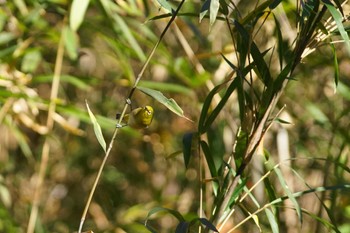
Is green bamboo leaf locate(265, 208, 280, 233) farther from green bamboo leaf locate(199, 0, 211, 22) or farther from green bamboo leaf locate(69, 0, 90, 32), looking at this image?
green bamboo leaf locate(69, 0, 90, 32)

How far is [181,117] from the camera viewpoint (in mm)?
2066

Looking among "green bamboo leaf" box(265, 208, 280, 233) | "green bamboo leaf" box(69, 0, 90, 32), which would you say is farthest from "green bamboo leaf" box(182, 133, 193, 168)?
"green bamboo leaf" box(69, 0, 90, 32)

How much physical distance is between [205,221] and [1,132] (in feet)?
6.36

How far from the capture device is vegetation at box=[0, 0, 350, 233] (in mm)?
1141

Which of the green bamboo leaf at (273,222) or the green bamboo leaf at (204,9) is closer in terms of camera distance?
the green bamboo leaf at (204,9)

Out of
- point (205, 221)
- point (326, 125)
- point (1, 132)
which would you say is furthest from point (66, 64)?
point (205, 221)

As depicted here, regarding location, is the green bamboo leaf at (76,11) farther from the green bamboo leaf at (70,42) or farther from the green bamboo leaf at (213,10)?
the green bamboo leaf at (213,10)

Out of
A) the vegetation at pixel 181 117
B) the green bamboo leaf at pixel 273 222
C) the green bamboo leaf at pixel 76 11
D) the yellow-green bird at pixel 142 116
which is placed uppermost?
the yellow-green bird at pixel 142 116

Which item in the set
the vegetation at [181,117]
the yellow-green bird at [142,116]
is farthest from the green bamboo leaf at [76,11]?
the yellow-green bird at [142,116]

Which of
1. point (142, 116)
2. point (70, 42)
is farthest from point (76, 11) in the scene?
point (142, 116)

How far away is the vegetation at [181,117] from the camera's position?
1141mm

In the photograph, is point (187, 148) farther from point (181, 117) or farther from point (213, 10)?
point (181, 117)

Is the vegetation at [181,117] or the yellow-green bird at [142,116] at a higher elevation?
the yellow-green bird at [142,116]

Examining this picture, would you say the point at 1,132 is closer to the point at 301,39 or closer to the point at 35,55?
the point at 35,55
